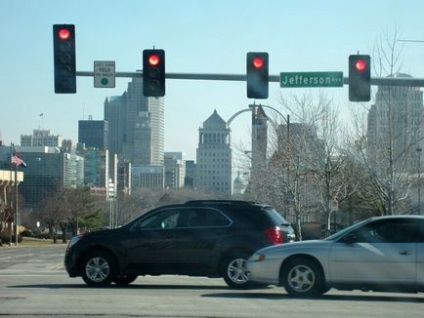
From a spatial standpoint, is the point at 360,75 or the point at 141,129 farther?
the point at 141,129

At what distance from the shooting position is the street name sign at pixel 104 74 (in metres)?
22.3

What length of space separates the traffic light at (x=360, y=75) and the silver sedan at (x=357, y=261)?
25.2 ft

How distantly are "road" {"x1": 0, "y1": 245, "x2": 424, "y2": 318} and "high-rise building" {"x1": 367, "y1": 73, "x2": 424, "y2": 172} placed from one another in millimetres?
15428

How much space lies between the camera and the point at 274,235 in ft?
53.1

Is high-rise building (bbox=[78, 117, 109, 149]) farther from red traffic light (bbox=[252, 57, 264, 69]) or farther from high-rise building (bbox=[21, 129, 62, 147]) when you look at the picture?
red traffic light (bbox=[252, 57, 264, 69])

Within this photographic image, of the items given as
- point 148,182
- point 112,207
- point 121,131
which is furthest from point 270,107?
point 121,131

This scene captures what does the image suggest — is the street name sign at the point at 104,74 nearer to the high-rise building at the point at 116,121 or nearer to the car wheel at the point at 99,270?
the car wheel at the point at 99,270

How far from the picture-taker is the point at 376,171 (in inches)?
1228

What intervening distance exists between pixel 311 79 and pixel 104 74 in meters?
5.79

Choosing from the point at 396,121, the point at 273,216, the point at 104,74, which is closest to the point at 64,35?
the point at 104,74

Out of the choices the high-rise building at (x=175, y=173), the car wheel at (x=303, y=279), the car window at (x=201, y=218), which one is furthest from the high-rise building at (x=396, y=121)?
the high-rise building at (x=175, y=173)

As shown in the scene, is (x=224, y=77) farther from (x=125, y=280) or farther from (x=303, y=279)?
(x=303, y=279)

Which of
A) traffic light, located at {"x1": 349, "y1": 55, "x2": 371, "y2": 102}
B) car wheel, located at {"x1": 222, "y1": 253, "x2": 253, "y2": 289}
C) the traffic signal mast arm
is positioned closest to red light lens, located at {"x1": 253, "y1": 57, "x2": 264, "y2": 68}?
the traffic signal mast arm

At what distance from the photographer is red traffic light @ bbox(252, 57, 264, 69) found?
21.7 m
